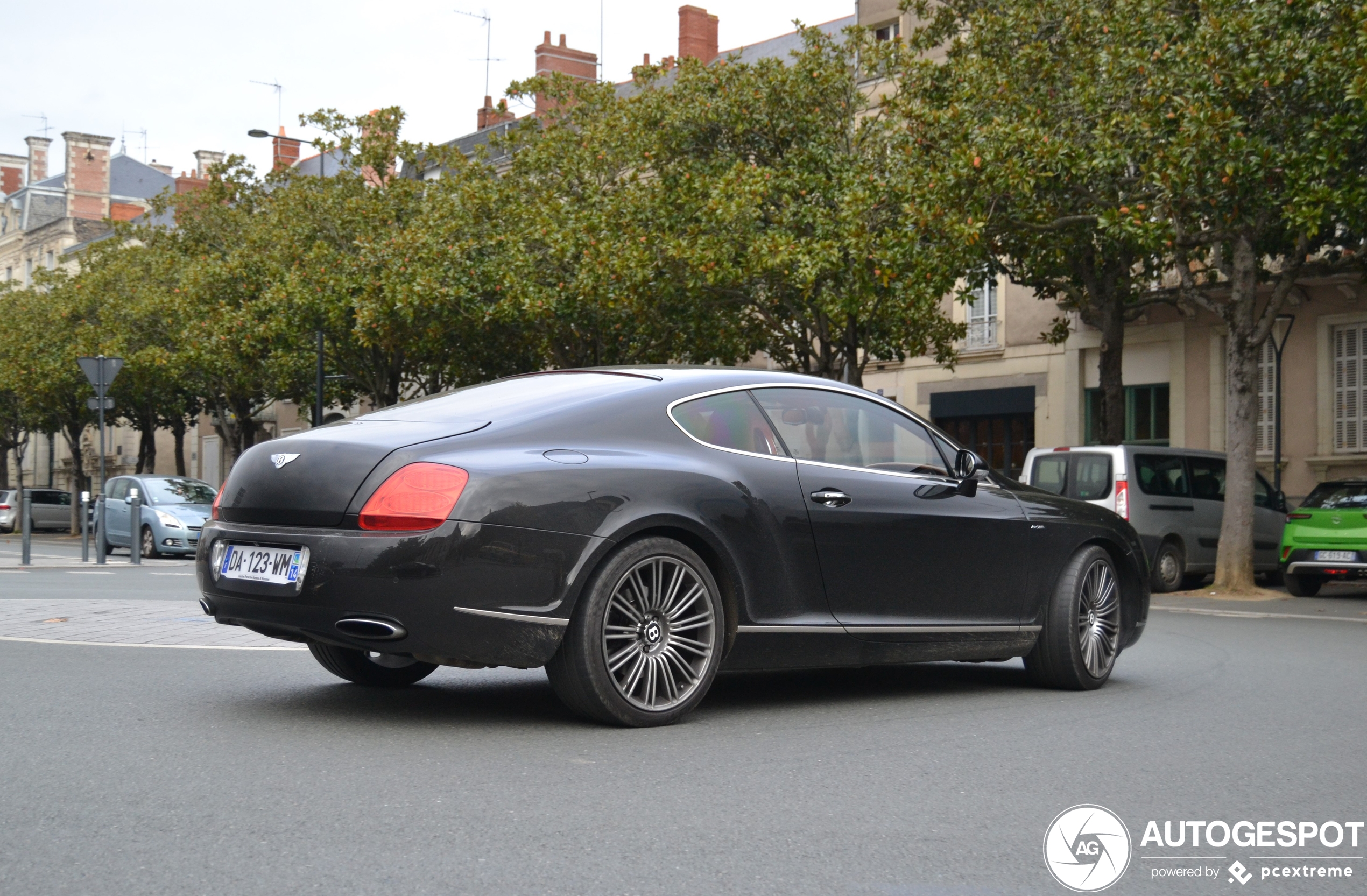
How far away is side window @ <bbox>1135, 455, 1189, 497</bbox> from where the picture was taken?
1956 centimetres

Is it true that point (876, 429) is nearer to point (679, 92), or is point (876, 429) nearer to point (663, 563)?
point (663, 563)

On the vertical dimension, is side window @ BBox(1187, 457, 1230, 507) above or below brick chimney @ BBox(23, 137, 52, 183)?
below

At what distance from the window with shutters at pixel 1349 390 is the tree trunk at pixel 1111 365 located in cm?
595

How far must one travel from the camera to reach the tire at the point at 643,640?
5.94 meters

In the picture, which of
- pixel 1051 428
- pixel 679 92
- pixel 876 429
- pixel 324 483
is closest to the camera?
pixel 324 483

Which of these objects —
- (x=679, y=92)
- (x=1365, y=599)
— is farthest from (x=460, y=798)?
(x=679, y=92)

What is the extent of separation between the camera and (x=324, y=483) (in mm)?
5953

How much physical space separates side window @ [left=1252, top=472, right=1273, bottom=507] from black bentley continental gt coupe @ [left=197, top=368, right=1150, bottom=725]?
15.2 meters

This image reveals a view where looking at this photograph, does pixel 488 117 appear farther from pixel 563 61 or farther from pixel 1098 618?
pixel 1098 618

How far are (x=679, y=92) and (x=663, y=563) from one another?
72.0 feet

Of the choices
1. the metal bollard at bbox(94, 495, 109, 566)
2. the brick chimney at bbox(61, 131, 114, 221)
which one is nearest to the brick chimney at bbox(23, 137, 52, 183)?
the brick chimney at bbox(61, 131, 114, 221)

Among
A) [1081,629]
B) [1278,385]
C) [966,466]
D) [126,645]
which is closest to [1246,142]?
[1081,629]

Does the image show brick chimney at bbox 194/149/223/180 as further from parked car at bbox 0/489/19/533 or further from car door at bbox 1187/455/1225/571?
car door at bbox 1187/455/1225/571

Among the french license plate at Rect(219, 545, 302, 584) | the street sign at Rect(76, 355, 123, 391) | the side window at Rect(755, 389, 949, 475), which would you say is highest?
the street sign at Rect(76, 355, 123, 391)
